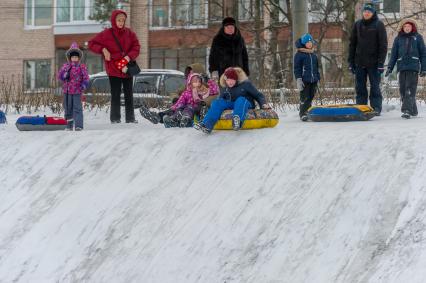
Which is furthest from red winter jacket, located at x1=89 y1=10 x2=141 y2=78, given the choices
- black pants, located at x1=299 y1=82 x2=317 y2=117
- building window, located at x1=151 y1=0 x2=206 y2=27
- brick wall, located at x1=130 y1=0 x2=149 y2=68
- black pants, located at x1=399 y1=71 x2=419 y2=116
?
brick wall, located at x1=130 y1=0 x2=149 y2=68

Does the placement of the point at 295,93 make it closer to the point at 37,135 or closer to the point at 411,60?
the point at 411,60

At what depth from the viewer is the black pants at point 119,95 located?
13571mm

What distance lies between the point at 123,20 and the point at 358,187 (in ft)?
20.4

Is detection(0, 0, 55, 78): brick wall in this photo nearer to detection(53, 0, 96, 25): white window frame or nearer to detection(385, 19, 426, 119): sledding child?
detection(53, 0, 96, 25): white window frame

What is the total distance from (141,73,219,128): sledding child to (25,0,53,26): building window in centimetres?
3044

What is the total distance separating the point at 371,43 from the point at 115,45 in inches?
142

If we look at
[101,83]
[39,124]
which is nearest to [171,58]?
[101,83]

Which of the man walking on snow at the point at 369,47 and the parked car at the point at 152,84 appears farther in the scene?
the parked car at the point at 152,84

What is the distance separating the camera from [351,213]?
25.4ft

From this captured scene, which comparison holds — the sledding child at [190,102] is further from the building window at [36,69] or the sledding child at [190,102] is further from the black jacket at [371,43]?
the building window at [36,69]

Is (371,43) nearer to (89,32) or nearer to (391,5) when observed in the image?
(391,5)

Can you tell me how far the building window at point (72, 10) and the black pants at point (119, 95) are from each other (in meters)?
26.8

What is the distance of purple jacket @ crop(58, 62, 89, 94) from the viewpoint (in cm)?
1270

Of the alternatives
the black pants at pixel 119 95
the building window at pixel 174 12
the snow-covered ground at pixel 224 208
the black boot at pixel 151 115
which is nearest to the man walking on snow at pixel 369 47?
the snow-covered ground at pixel 224 208
